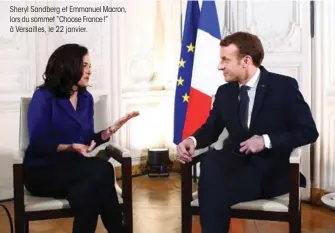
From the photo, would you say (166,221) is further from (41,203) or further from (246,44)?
(246,44)

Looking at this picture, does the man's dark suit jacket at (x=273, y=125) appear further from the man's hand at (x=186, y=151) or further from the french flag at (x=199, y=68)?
the french flag at (x=199, y=68)

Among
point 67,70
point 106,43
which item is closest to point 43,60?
point 106,43

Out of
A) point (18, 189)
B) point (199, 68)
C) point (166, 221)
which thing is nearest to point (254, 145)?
point (18, 189)

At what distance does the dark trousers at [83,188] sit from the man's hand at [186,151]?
0.35m

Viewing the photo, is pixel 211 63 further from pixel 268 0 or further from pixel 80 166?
pixel 80 166

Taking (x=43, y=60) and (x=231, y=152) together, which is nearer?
(x=231, y=152)

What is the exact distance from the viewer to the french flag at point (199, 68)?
340 cm

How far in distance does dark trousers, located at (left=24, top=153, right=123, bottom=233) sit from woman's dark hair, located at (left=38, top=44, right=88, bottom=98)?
34 centimetres

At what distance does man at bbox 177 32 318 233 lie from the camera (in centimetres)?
218

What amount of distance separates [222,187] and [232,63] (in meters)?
0.56

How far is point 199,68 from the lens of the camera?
134 inches

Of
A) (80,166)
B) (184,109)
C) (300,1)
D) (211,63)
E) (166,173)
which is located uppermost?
(300,1)

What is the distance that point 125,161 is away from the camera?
7.71ft

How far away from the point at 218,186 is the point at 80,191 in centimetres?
60
